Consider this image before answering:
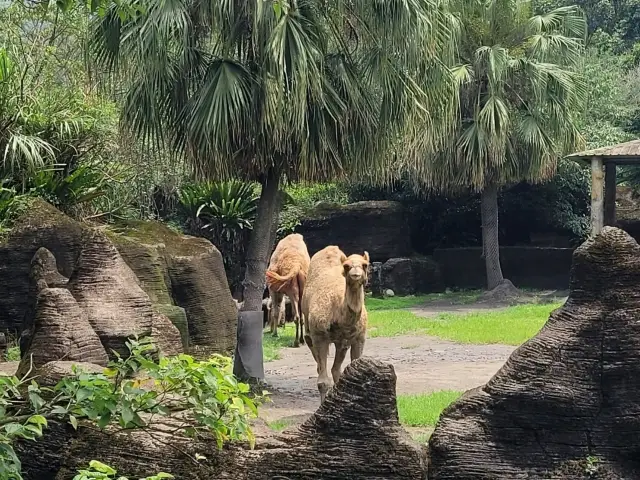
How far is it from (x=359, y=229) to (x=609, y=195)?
6.97 meters

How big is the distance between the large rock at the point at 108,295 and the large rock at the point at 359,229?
18.6 meters

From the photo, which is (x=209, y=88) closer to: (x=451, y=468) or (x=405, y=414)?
(x=405, y=414)

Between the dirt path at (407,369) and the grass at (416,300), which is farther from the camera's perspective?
the grass at (416,300)

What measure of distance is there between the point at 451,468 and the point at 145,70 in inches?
262

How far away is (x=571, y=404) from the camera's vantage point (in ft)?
14.2

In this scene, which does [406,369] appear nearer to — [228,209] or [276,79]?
[276,79]

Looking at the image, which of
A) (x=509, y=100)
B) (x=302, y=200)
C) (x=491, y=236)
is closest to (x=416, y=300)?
(x=491, y=236)

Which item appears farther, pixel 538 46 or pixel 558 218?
pixel 558 218

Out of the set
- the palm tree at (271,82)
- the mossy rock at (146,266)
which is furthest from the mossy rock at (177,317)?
the palm tree at (271,82)

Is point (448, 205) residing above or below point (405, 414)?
above

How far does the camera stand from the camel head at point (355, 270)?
9172 mm

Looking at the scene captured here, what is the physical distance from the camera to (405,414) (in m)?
8.75

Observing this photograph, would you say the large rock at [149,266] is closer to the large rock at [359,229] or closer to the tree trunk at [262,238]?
the tree trunk at [262,238]

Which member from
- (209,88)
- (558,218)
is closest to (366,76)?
(209,88)
